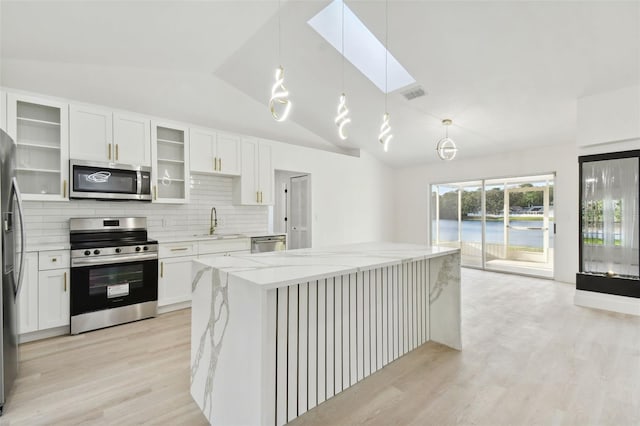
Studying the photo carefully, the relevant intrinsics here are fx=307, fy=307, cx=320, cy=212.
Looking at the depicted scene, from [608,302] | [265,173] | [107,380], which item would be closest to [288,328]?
[107,380]

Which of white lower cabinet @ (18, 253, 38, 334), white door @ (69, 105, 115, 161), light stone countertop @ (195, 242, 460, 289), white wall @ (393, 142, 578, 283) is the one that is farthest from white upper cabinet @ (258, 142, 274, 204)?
white wall @ (393, 142, 578, 283)

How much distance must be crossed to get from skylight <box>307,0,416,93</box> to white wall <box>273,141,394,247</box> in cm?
184

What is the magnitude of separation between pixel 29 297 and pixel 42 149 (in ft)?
5.03

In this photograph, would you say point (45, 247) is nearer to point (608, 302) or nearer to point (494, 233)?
point (608, 302)

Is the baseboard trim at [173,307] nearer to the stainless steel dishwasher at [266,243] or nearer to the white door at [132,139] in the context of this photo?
the stainless steel dishwasher at [266,243]

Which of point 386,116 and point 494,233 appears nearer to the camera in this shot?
point 386,116

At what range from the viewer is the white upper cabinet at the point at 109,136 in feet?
10.8

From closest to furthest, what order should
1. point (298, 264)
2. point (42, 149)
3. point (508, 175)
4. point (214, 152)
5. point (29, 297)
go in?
point (298, 264) → point (29, 297) → point (42, 149) → point (214, 152) → point (508, 175)

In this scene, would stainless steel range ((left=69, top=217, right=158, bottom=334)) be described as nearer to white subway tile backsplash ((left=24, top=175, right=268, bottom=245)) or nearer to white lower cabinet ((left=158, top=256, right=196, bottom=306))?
white lower cabinet ((left=158, top=256, right=196, bottom=306))

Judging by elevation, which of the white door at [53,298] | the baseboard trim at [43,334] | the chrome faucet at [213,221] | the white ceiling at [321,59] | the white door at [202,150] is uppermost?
the white ceiling at [321,59]

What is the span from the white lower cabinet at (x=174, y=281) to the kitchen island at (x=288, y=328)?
74.0 inches

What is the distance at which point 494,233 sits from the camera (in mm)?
6359

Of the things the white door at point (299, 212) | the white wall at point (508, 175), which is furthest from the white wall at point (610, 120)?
the white door at point (299, 212)

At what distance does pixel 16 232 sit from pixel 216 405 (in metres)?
1.99
